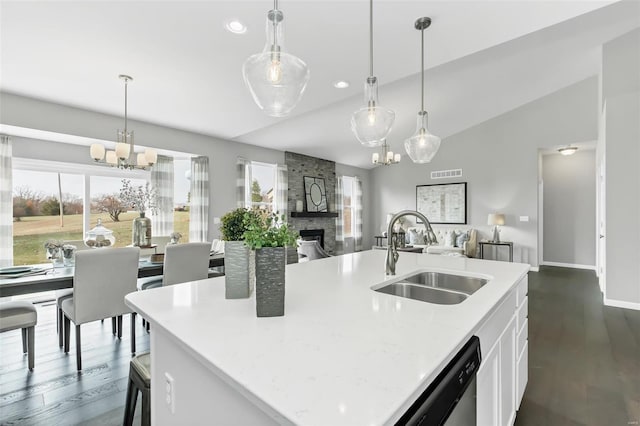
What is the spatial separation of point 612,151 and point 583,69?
215 cm

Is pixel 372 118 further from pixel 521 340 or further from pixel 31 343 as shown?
pixel 31 343

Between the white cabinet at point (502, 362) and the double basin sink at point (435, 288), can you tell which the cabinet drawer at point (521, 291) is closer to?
the white cabinet at point (502, 362)

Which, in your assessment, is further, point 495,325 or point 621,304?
point 621,304

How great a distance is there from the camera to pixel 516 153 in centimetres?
656

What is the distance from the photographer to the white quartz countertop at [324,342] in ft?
1.91

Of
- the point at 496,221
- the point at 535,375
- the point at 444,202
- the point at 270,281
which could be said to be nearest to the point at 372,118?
the point at 270,281

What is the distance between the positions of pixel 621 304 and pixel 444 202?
13.6 ft

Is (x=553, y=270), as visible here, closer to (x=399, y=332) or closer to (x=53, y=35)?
(x=399, y=332)

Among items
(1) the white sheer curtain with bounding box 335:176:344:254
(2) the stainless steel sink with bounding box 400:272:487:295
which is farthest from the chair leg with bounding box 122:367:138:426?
(1) the white sheer curtain with bounding box 335:176:344:254

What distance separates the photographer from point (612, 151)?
3928mm

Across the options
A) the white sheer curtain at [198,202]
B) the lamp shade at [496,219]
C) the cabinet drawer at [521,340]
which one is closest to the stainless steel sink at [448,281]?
the cabinet drawer at [521,340]

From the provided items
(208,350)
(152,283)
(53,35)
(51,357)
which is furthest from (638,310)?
(53,35)

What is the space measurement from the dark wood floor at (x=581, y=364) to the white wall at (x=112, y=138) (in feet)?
15.5

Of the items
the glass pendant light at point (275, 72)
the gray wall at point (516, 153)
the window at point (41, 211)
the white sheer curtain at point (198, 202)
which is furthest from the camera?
the gray wall at point (516, 153)
